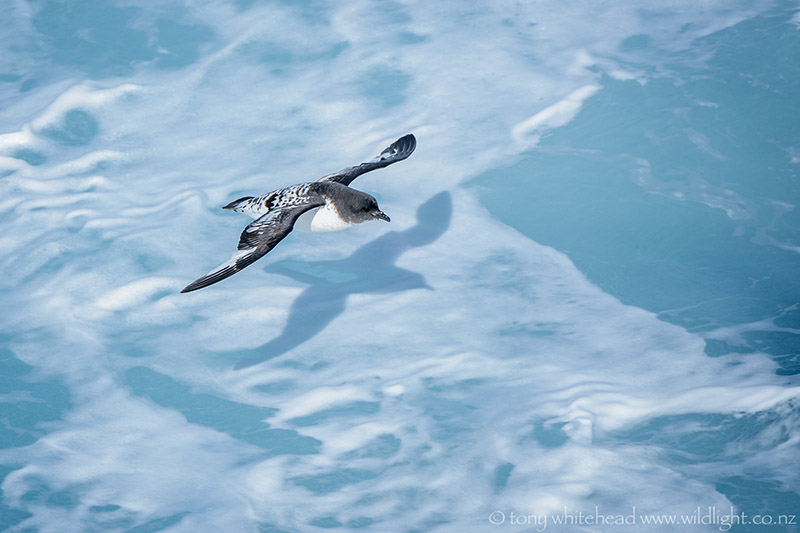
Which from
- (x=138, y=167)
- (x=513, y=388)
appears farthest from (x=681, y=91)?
(x=138, y=167)

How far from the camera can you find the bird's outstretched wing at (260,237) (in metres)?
8.12

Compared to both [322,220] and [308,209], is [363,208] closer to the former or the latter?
[322,220]

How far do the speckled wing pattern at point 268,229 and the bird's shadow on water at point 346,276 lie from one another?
62.2 inches

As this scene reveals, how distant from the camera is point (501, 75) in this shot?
1473cm

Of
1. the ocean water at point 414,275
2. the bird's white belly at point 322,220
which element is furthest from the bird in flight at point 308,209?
the ocean water at point 414,275

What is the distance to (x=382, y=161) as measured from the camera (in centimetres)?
1130

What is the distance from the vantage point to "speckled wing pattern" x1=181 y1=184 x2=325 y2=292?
8133 mm

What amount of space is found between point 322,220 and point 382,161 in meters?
1.66

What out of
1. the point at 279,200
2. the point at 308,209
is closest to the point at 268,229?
the point at 308,209

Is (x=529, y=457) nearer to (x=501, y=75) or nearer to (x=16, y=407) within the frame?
(x=16, y=407)

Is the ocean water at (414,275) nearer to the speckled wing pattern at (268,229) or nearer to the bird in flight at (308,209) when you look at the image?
the bird in flight at (308,209)

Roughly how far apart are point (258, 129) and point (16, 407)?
22.3 ft

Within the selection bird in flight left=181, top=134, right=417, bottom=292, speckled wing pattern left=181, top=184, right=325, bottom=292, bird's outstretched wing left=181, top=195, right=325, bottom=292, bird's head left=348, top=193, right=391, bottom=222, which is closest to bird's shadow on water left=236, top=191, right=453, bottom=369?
bird in flight left=181, top=134, right=417, bottom=292

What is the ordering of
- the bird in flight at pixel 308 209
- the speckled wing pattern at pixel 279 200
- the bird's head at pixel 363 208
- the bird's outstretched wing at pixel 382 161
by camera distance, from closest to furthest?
the bird in flight at pixel 308 209 → the speckled wing pattern at pixel 279 200 → the bird's head at pixel 363 208 → the bird's outstretched wing at pixel 382 161
